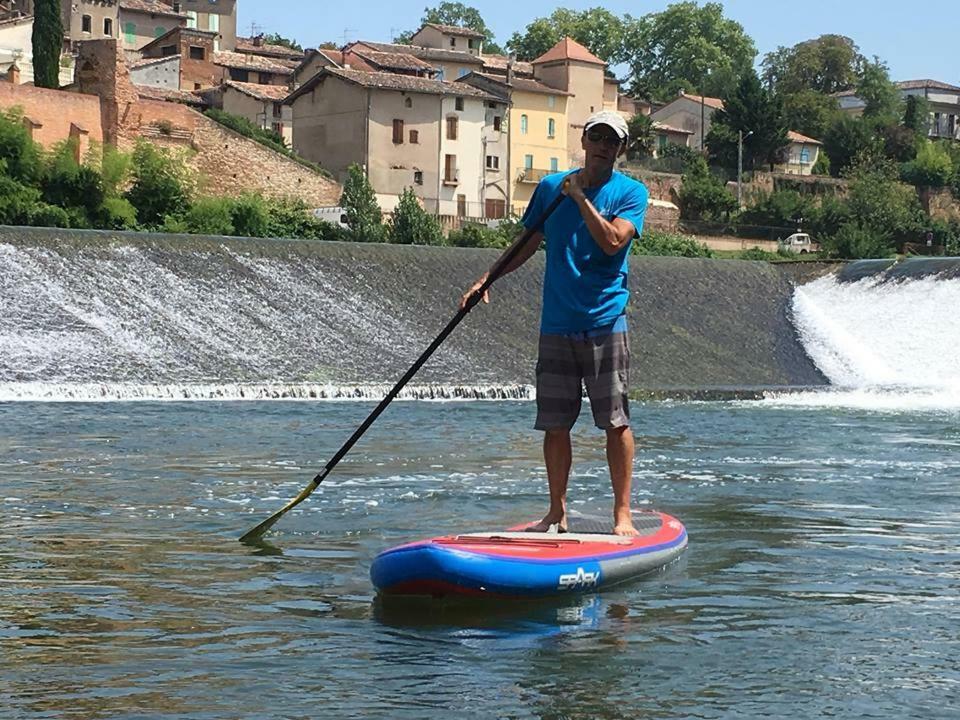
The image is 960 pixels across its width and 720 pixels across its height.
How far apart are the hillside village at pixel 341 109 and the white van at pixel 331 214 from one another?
4.72 ft

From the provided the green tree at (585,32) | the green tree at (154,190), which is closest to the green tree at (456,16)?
the green tree at (585,32)

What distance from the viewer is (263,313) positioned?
82.4ft

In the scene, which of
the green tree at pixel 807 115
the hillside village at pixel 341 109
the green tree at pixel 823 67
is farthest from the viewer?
the green tree at pixel 823 67

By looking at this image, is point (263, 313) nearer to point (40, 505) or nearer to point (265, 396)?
point (265, 396)

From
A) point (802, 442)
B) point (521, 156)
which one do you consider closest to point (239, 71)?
point (521, 156)

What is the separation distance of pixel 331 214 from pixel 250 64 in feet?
96.6

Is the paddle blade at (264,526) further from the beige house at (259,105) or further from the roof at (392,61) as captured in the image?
the roof at (392,61)

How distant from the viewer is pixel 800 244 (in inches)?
2447

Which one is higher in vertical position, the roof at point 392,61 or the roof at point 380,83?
the roof at point 392,61

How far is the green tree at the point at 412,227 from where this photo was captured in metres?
43.9

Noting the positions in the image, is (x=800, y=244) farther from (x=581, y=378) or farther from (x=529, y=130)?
(x=581, y=378)

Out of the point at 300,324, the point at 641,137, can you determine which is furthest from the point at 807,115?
the point at 300,324

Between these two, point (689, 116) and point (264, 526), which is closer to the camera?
point (264, 526)

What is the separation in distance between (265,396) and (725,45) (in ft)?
325
